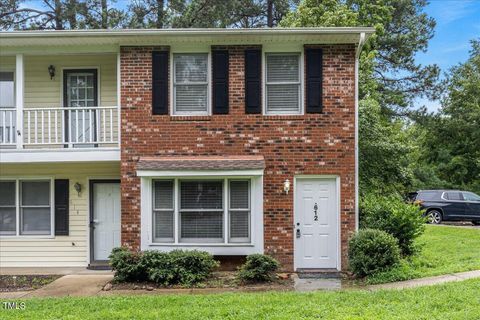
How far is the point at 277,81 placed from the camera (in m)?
10.1

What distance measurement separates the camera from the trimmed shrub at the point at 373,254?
869 cm

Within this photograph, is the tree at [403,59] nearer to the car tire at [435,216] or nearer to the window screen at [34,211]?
the car tire at [435,216]

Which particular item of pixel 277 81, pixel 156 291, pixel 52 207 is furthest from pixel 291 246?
pixel 52 207

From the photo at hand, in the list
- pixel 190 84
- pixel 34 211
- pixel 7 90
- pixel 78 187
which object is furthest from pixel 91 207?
pixel 190 84

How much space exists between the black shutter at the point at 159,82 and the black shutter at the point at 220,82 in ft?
3.73

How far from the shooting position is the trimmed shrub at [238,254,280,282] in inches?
337

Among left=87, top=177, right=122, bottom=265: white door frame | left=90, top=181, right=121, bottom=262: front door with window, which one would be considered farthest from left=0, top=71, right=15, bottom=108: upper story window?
left=90, top=181, right=121, bottom=262: front door with window

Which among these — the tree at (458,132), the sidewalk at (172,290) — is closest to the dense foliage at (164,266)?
the sidewalk at (172,290)

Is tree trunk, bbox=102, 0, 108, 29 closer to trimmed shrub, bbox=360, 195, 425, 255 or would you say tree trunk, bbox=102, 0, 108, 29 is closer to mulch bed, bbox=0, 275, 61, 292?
mulch bed, bbox=0, 275, 61, 292

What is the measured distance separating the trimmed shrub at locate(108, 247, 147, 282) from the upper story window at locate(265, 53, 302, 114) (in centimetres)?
449

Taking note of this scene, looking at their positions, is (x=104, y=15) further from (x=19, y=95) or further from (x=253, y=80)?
(x=253, y=80)

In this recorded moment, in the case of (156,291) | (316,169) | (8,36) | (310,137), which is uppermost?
(8,36)

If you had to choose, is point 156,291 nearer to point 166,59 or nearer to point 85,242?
point 85,242

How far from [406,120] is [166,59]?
21.6 metres
